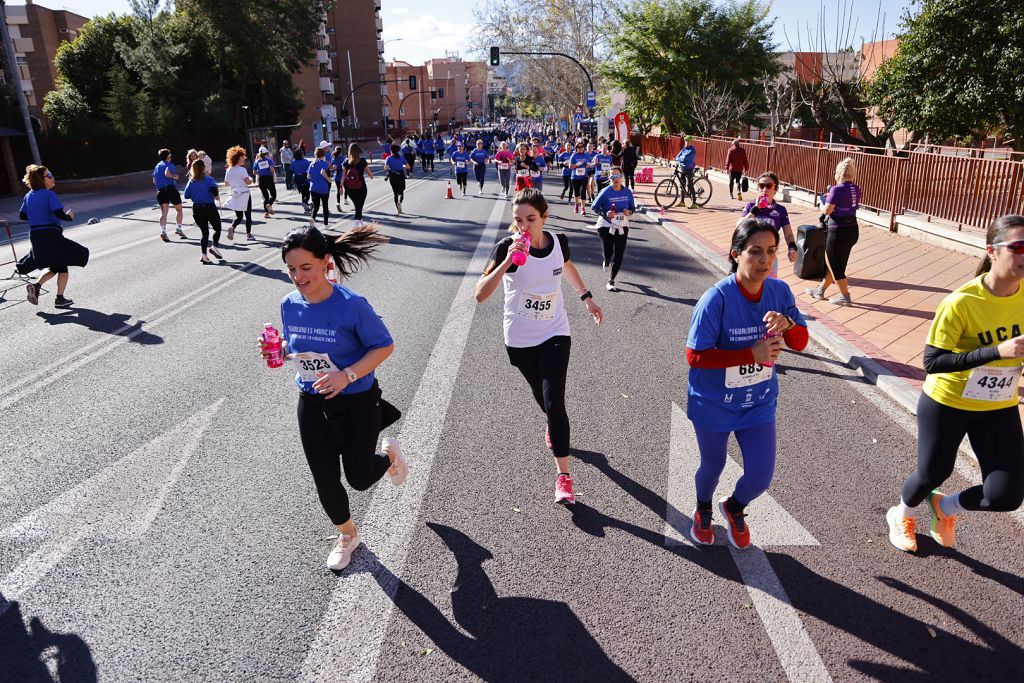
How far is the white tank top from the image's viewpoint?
13.8 ft

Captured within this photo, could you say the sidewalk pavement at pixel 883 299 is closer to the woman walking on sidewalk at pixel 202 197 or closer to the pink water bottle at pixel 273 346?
the pink water bottle at pixel 273 346

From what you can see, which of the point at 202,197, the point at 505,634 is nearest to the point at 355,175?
the point at 202,197

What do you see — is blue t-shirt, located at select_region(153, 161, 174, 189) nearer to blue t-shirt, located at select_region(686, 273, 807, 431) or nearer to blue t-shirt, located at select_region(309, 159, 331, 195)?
blue t-shirt, located at select_region(309, 159, 331, 195)

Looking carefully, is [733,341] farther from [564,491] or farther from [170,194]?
[170,194]

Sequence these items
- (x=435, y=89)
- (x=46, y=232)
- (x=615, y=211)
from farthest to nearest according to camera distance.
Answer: (x=435, y=89) < (x=615, y=211) < (x=46, y=232)

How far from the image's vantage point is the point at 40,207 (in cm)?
882

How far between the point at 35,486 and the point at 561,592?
11.9ft

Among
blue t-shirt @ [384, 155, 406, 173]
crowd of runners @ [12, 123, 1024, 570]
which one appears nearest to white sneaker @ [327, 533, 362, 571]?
crowd of runners @ [12, 123, 1024, 570]

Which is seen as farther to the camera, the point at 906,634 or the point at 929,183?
the point at 929,183

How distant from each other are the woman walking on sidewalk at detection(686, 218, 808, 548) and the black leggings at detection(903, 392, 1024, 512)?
2.60 ft

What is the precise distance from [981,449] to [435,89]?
406 ft

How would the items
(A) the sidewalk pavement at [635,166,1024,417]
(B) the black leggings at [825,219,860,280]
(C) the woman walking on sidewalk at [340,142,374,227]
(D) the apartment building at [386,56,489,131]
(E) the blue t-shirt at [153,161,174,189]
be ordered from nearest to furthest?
1. (A) the sidewalk pavement at [635,166,1024,417]
2. (B) the black leggings at [825,219,860,280]
3. (E) the blue t-shirt at [153,161,174,189]
4. (C) the woman walking on sidewalk at [340,142,374,227]
5. (D) the apartment building at [386,56,489,131]

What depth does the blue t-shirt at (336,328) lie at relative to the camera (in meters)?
3.24

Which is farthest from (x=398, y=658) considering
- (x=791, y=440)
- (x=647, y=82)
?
(x=647, y=82)
